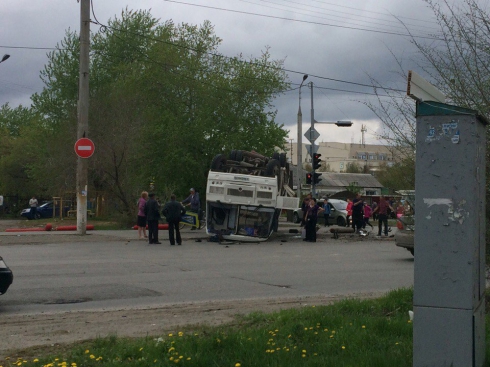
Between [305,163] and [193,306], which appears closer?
[193,306]

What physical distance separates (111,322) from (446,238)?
5.06 meters

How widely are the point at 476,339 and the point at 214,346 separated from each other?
2450 mm

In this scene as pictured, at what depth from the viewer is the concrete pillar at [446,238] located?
197 inches

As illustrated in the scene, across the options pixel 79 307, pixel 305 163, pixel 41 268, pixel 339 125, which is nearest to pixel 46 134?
pixel 339 125

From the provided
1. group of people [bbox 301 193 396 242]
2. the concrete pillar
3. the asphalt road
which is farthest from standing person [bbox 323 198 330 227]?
the concrete pillar

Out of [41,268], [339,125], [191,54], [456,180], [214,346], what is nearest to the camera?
[456,180]

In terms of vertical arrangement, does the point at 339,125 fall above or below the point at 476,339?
above

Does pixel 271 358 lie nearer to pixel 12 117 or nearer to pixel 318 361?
pixel 318 361

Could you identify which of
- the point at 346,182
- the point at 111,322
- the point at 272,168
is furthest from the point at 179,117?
the point at 346,182

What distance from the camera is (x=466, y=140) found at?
507 centimetres

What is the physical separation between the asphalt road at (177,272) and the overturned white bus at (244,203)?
0.93 meters

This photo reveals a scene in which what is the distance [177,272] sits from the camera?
46.8 feet

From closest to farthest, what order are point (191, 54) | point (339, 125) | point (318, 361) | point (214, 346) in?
point (318, 361), point (214, 346), point (339, 125), point (191, 54)

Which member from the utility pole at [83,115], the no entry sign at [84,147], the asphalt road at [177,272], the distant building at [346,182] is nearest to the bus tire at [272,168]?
the asphalt road at [177,272]
